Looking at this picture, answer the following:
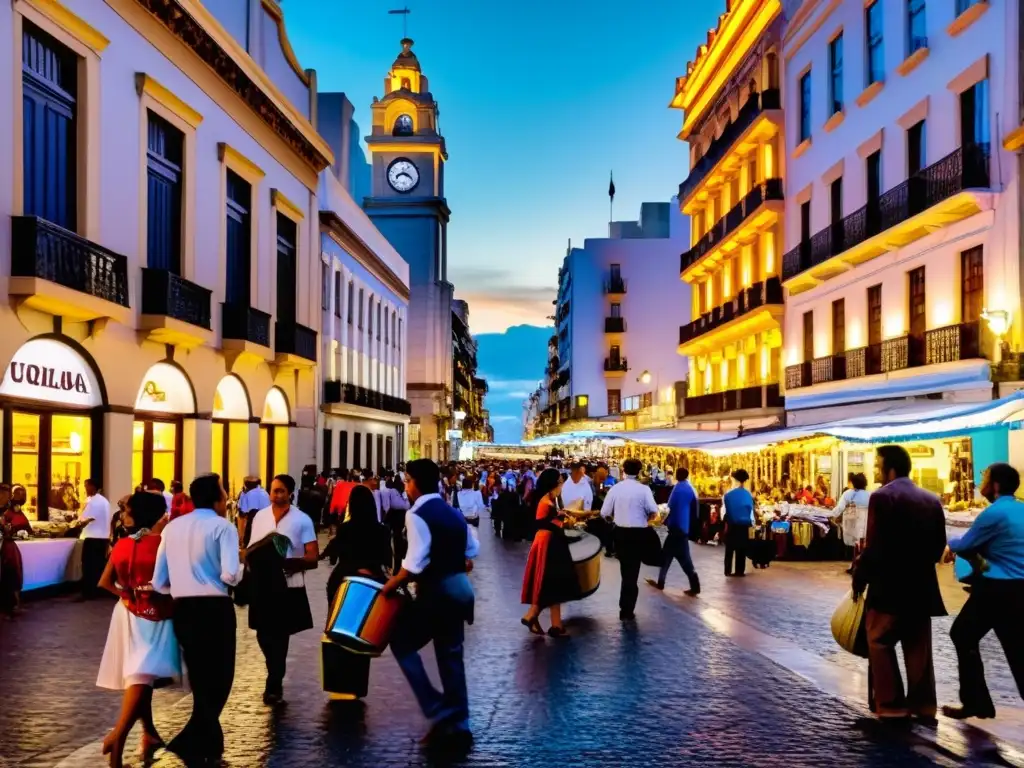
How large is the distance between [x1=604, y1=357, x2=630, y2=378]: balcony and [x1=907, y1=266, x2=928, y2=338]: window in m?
54.5

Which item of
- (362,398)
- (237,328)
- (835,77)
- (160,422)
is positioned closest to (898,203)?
(835,77)

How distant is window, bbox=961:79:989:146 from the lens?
859 inches

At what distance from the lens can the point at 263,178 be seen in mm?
27703

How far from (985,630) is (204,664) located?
5.07 meters

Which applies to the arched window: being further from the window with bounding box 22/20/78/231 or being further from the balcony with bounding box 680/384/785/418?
the window with bounding box 22/20/78/231

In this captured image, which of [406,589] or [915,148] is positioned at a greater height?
[915,148]

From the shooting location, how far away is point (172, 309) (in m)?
20.2

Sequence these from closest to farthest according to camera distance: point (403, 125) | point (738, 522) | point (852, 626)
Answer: point (852, 626) → point (738, 522) → point (403, 125)

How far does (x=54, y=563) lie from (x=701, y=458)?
25.1m

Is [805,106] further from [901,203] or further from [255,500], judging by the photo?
[255,500]

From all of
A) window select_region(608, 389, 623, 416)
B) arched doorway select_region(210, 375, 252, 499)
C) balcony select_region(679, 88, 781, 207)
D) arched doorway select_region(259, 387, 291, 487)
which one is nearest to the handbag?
arched doorway select_region(210, 375, 252, 499)

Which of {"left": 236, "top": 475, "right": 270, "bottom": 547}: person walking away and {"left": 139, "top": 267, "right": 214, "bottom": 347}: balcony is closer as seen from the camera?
{"left": 236, "top": 475, "right": 270, "bottom": 547}: person walking away

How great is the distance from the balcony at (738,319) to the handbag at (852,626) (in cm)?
2802

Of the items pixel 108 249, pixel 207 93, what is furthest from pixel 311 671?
pixel 207 93
